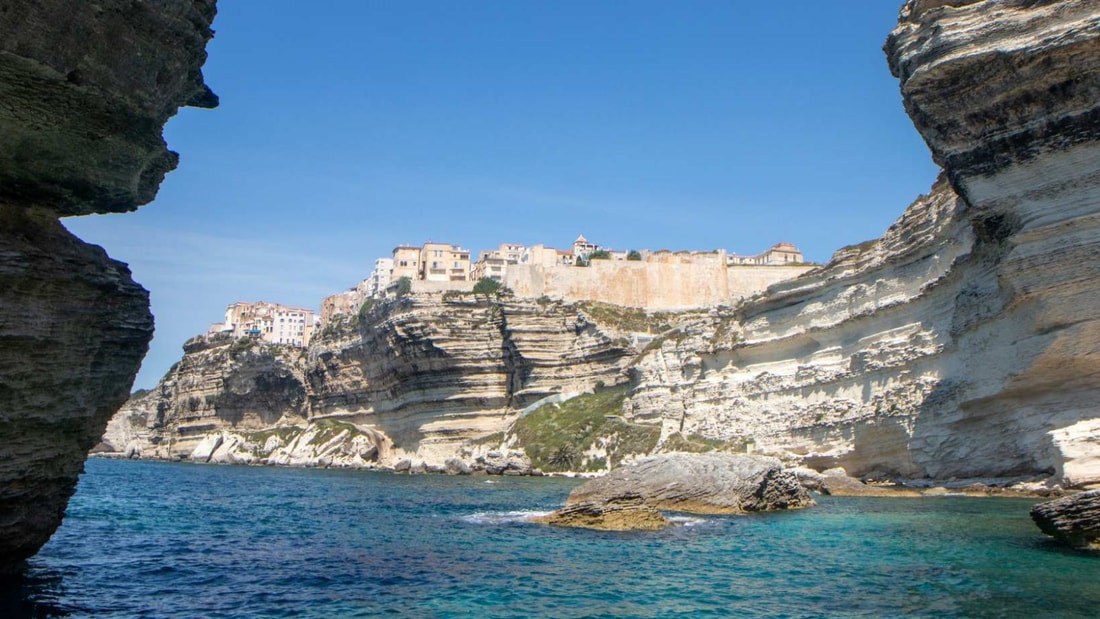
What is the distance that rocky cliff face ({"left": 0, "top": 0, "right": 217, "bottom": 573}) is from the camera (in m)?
8.92

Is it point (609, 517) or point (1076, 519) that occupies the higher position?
point (1076, 519)

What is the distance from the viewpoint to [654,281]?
82000 mm

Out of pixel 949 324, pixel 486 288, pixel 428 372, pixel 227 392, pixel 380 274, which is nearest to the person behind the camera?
pixel 949 324

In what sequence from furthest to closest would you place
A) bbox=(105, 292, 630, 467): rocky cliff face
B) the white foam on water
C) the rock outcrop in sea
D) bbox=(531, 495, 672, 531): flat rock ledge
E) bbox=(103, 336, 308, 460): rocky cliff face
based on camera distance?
bbox=(103, 336, 308, 460): rocky cliff face → bbox=(105, 292, 630, 467): rocky cliff face → the rock outcrop in sea → the white foam on water → bbox=(531, 495, 672, 531): flat rock ledge

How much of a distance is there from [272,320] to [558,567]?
13811cm

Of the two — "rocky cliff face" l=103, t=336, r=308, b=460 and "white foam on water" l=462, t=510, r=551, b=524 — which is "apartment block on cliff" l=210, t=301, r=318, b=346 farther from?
"white foam on water" l=462, t=510, r=551, b=524

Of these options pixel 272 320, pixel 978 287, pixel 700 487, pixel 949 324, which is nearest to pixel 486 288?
pixel 949 324

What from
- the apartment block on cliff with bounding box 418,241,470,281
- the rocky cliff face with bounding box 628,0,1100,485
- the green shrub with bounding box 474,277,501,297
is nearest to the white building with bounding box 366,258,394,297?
the apartment block on cliff with bounding box 418,241,470,281

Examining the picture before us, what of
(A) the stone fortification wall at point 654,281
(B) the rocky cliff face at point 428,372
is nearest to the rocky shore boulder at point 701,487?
(B) the rocky cliff face at point 428,372

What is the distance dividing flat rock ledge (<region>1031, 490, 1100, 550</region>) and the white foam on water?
1274 cm

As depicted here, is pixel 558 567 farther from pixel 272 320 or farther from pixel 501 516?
pixel 272 320

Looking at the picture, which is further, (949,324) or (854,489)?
(949,324)

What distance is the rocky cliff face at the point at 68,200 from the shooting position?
8922 mm

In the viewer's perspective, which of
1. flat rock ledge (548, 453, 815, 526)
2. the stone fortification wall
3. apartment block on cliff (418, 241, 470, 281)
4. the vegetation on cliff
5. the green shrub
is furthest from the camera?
Answer: apartment block on cliff (418, 241, 470, 281)
